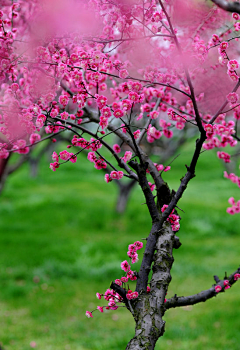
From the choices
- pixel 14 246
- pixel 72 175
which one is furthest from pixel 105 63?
pixel 72 175

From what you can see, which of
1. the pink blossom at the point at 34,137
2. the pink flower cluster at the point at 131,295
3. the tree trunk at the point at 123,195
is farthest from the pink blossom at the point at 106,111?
the tree trunk at the point at 123,195

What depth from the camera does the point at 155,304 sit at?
271 centimetres

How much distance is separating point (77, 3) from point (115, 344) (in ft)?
16.7

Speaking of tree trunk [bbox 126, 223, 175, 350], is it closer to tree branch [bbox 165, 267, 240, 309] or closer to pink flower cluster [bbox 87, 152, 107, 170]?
tree branch [bbox 165, 267, 240, 309]

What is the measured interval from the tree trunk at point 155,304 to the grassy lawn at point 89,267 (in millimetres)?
2394

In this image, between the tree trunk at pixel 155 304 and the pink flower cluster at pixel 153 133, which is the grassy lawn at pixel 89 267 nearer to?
the pink flower cluster at pixel 153 133

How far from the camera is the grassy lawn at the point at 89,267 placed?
642cm

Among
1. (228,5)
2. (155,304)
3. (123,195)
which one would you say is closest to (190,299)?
(155,304)

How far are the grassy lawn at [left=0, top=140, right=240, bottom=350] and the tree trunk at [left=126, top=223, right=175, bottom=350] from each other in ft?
7.85

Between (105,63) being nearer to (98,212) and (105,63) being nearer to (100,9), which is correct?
(100,9)

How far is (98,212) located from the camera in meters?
14.1

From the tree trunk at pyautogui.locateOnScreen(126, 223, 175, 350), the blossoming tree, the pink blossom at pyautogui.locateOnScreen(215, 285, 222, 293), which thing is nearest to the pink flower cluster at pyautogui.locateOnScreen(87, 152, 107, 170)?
the blossoming tree

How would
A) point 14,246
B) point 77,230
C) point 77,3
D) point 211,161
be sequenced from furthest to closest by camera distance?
1. point 211,161
2. point 77,230
3. point 14,246
4. point 77,3

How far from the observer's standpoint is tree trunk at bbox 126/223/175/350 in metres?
2.53
